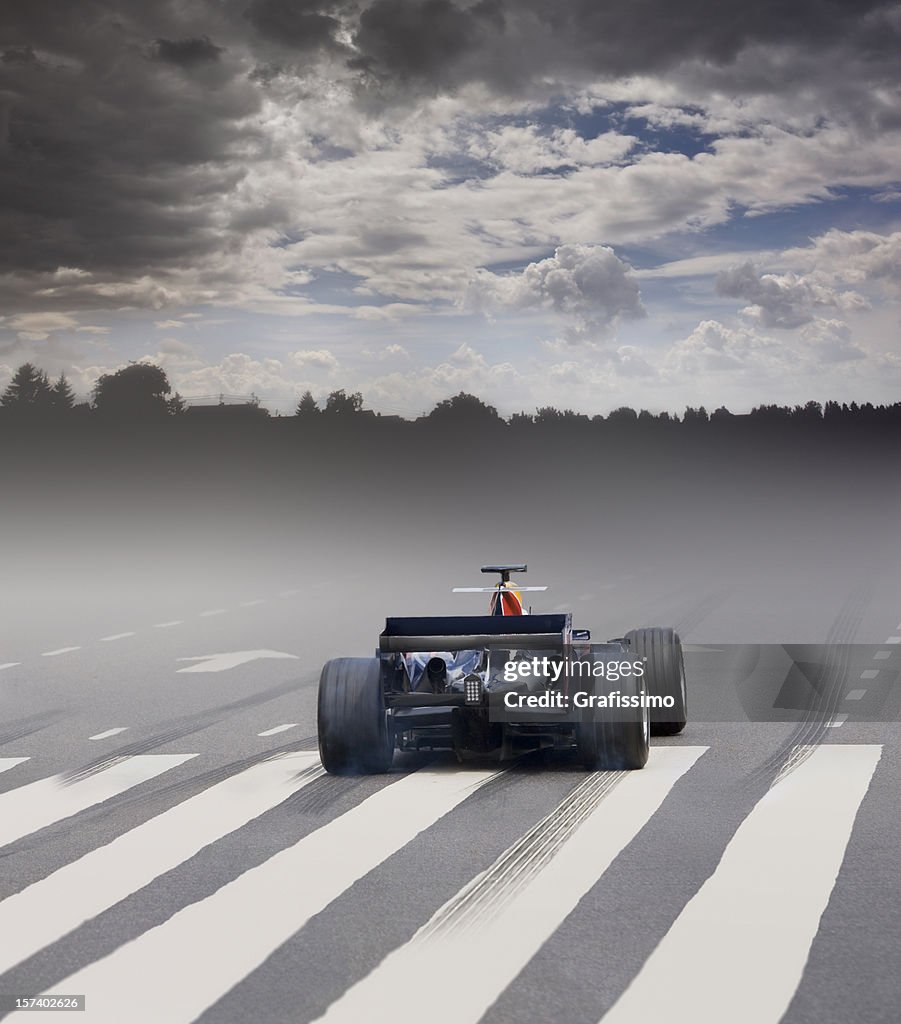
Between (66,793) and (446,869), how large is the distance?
387cm

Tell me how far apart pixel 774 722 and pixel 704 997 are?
798 cm

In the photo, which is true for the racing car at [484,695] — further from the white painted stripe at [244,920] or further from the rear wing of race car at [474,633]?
the white painted stripe at [244,920]

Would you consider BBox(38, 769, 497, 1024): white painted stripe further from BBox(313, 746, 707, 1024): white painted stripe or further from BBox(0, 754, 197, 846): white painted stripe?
BBox(0, 754, 197, 846): white painted stripe

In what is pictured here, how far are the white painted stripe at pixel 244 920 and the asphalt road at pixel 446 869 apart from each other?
0.02 metres

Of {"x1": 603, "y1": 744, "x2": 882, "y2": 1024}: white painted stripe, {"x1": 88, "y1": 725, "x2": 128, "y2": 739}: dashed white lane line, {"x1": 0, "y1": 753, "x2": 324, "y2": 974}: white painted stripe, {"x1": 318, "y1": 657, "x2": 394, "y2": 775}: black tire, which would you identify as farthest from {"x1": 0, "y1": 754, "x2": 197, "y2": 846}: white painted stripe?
{"x1": 603, "y1": 744, "x2": 882, "y2": 1024}: white painted stripe

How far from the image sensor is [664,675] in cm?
1300

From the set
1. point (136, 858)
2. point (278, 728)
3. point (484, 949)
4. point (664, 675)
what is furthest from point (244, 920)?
point (278, 728)

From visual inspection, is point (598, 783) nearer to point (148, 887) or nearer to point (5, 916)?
point (148, 887)

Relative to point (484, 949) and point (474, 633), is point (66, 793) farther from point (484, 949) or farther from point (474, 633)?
point (484, 949)

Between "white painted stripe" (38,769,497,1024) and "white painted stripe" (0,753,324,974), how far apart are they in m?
0.31

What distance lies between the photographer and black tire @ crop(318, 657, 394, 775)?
11203 mm

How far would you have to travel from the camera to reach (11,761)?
41.5 ft

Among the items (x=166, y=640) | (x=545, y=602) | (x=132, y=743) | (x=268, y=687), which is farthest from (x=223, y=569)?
(x=132, y=743)

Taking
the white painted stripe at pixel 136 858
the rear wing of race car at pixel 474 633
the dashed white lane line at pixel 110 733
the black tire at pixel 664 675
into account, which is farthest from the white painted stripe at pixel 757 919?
the dashed white lane line at pixel 110 733
